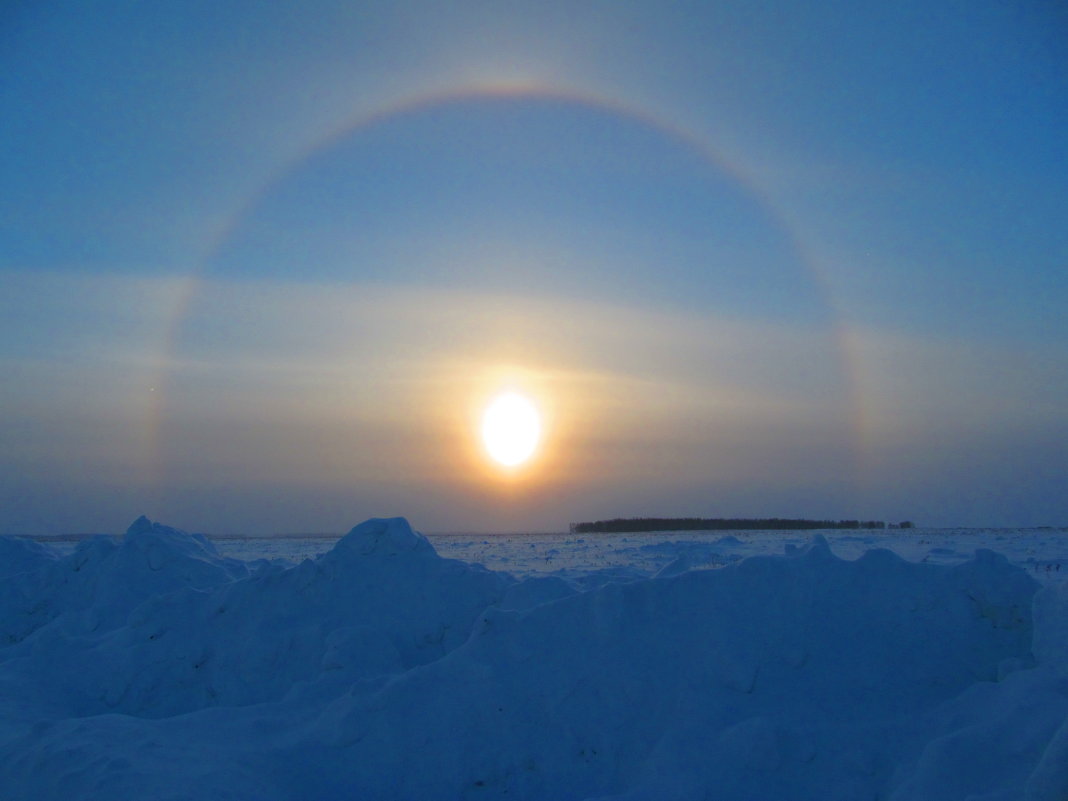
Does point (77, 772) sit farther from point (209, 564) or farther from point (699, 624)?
point (209, 564)

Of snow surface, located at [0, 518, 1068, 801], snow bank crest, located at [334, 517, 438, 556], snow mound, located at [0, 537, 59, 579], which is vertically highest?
snow bank crest, located at [334, 517, 438, 556]

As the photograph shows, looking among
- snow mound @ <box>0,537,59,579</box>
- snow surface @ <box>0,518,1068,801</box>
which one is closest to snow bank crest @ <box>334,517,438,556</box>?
snow surface @ <box>0,518,1068,801</box>

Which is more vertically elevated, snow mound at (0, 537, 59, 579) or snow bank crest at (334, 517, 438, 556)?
snow bank crest at (334, 517, 438, 556)

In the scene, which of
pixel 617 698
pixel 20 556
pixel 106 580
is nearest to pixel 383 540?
pixel 617 698

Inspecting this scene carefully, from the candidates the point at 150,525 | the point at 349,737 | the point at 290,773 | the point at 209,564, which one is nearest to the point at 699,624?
the point at 349,737

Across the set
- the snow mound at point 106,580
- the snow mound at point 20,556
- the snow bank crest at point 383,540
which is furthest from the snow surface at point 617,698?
the snow mound at point 20,556

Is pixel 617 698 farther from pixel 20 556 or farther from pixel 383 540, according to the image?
pixel 20 556

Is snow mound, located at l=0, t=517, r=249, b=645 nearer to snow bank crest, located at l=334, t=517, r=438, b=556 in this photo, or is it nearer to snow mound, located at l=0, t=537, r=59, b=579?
snow mound, located at l=0, t=537, r=59, b=579

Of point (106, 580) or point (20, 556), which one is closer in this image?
point (106, 580)
